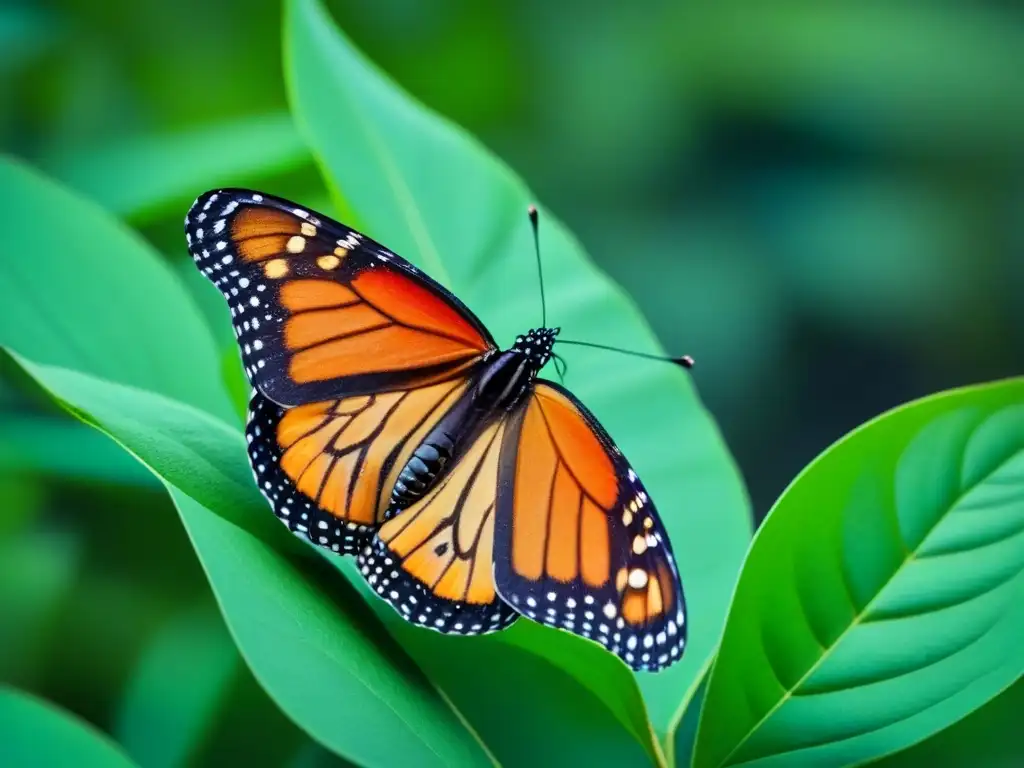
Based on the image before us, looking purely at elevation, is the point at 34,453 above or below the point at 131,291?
below

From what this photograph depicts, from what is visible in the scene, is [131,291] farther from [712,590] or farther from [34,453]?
[712,590]

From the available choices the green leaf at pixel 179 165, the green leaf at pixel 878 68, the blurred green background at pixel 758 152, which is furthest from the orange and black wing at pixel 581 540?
the green leaf at pixel 878 68

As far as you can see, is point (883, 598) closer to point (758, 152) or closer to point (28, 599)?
point (28, 599)

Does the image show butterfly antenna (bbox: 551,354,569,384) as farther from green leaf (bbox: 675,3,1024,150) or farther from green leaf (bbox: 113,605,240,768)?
green leaf (bbox: 675,3,1024,150)

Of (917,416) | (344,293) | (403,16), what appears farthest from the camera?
(403,16)

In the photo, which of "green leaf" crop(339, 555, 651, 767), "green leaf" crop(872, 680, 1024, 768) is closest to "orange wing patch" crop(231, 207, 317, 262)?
"green leaf" crop(339, 555, 651, 767)

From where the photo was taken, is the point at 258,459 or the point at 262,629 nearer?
the point at 262,629

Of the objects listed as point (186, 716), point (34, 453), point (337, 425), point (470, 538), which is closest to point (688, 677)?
point (470, 538)
